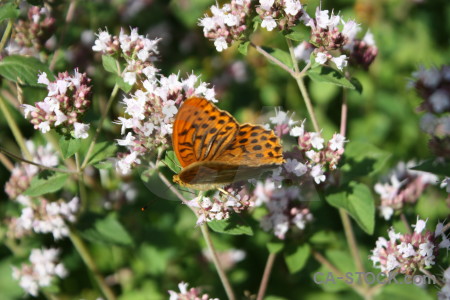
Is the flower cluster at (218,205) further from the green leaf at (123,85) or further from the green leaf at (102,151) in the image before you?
the green leaf at (123,85)

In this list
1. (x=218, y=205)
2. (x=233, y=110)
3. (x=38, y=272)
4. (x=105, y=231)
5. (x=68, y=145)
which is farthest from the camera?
(x=233, y=110)

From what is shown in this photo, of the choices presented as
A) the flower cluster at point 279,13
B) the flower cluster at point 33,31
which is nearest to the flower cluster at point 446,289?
the flower cluster at point 279,13

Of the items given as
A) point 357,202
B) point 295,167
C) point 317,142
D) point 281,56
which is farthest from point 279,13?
point 357,202

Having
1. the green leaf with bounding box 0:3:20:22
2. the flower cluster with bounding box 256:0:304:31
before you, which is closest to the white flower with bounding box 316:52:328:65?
the flower cluster with bounding box 256:0:304:31

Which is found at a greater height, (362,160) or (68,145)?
(68,145)

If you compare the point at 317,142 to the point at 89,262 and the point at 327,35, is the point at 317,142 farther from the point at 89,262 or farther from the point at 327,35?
the point at 89,262

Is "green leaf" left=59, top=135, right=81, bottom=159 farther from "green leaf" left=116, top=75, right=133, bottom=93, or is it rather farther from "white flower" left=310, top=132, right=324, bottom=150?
"white flower" left=310, top=132, right=324, bottom=150
